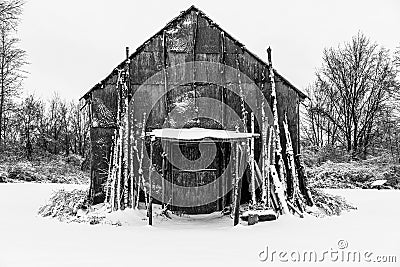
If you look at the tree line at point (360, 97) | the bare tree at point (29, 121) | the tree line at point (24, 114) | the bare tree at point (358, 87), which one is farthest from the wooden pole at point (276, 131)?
the bare tree at point (29, 121)

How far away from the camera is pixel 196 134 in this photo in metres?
12.4

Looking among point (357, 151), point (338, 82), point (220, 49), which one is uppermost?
point (338, 82)

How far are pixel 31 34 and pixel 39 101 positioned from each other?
599 cm

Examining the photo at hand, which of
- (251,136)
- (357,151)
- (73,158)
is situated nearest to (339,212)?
(251,136)

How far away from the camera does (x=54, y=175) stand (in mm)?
26391

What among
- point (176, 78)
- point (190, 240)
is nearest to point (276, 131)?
point (176, 78)

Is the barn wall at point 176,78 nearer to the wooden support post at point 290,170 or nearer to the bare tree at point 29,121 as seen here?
the wooden support post at point 290,170

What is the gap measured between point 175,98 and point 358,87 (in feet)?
73.3

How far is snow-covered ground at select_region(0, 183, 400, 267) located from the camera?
7848 mm

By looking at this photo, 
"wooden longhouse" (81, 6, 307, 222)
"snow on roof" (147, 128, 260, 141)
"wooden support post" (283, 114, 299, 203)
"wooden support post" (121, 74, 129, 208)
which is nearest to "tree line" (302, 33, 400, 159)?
"wooden support post" (283, 114, 299, 203)

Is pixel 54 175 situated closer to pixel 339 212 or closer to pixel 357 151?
pixel 339 212

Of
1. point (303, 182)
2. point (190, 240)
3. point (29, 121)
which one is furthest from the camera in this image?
point (29, 121)

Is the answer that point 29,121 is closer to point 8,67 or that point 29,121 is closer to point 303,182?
point 8,67

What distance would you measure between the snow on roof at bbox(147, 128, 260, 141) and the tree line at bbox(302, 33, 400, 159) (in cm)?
1954
